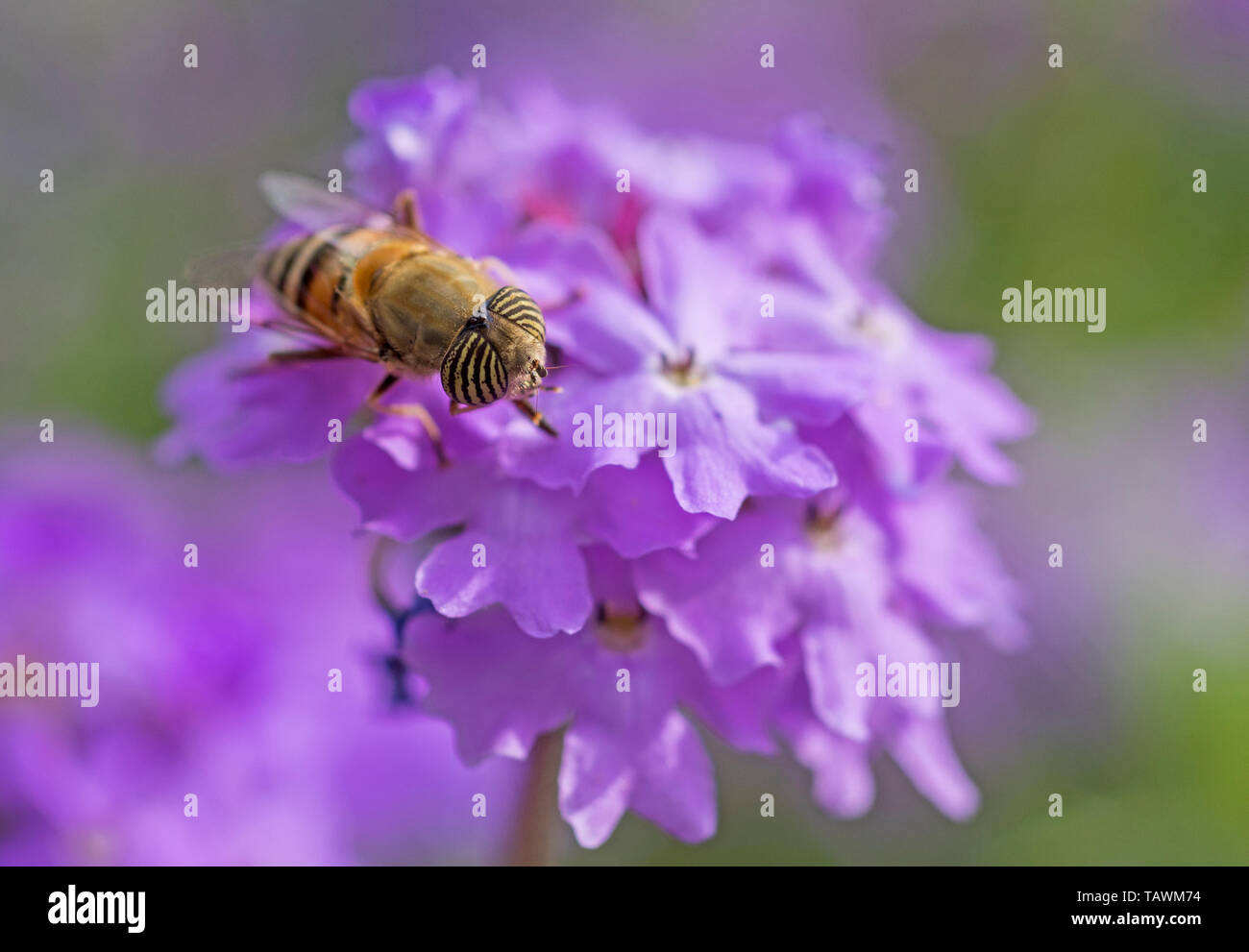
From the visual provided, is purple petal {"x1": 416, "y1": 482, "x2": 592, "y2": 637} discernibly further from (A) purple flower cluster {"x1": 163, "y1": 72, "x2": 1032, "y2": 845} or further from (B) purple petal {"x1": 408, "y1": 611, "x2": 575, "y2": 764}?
(B) purple petal {"x1": 408, "y1": 611, "x2": 575, "y2": 764}

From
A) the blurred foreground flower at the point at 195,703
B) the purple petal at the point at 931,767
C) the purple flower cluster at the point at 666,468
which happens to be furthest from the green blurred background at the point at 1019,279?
the purple flower cluster at the point at 666,468

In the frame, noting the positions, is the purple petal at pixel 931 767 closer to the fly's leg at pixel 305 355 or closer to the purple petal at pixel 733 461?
the purple petal at pixel 733 461

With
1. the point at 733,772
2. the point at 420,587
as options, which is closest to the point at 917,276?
the point at 733,772

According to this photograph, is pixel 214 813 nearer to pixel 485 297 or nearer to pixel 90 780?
pixel 90 780

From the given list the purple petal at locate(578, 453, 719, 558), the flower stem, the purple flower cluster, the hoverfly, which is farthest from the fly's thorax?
the flower stem

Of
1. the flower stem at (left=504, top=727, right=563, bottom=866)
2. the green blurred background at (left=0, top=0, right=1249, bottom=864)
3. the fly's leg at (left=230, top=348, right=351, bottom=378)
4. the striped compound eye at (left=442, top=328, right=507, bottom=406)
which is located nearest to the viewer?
the striped compound eye at (left=442, top=328, right=507, bottom=406)

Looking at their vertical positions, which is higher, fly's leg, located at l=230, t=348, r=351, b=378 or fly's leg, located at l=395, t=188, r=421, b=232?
fly's leg, located at l=395, t=188, r=421, b=232
